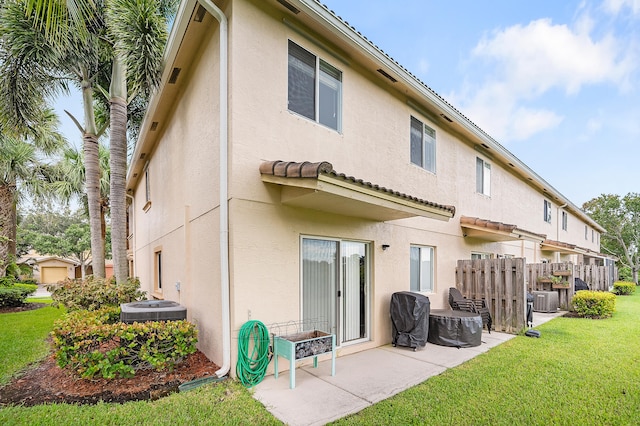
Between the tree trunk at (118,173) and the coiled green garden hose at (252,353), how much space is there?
6030 mm

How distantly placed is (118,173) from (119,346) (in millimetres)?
6401

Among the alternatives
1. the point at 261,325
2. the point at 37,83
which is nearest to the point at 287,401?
the point at 261,325

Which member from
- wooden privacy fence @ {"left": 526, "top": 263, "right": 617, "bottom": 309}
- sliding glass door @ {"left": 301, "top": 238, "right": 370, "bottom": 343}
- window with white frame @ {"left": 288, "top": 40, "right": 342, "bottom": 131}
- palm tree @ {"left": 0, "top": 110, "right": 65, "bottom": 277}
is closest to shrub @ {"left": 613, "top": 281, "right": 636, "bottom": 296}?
wooden privacy fence @ {"left": 526, "top": 263, "right": 617, "bottom": 309}

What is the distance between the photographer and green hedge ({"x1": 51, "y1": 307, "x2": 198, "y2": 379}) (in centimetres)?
491

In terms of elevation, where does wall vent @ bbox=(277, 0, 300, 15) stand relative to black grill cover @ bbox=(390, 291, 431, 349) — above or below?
above

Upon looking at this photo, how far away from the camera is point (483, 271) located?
984 cm

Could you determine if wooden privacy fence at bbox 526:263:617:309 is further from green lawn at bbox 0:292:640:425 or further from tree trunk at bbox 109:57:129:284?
tree trunk at bbox 109:57:129:284

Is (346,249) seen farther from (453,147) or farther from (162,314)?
Answer: (453,147)

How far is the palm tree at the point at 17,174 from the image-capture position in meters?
16.4

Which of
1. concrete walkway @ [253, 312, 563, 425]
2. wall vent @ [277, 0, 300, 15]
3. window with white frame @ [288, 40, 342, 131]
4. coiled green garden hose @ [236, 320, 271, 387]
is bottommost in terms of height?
concrete walkway @ [253, 312, 563, 425]

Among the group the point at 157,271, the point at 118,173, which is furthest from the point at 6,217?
the point at 118,173

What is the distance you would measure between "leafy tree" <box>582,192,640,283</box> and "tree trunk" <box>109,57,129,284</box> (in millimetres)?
44303

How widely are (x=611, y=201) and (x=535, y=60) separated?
2981 centimetres

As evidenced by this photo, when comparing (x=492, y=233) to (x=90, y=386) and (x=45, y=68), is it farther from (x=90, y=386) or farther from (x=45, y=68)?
(x=45, y=68)
